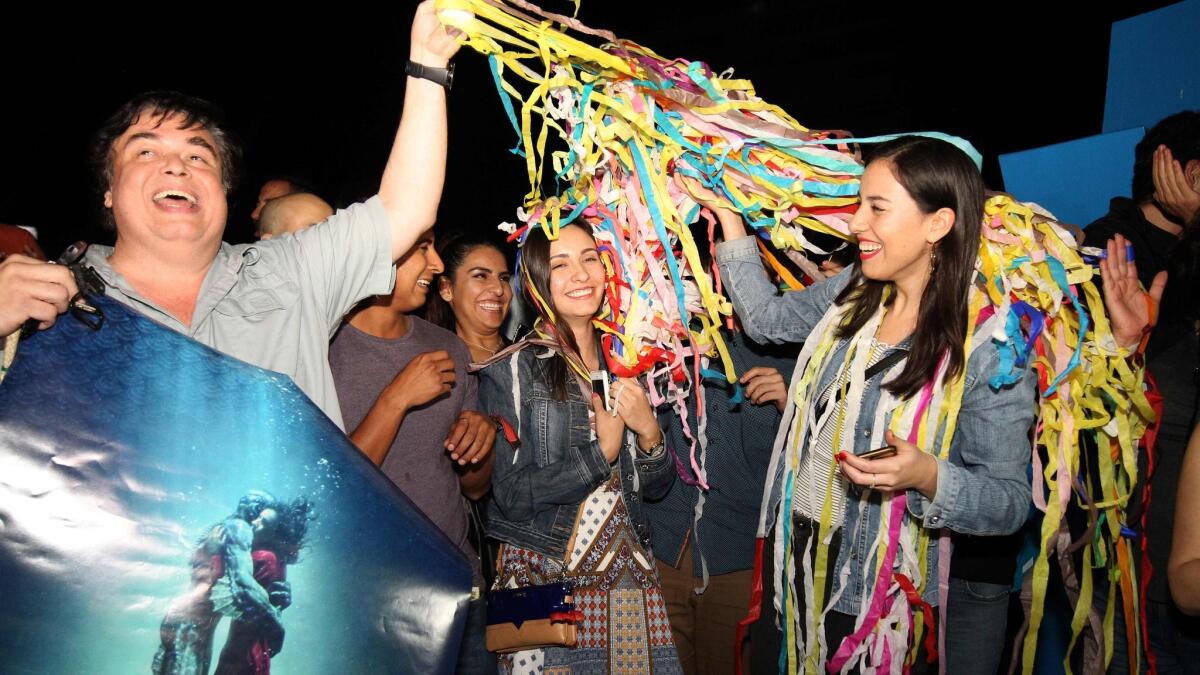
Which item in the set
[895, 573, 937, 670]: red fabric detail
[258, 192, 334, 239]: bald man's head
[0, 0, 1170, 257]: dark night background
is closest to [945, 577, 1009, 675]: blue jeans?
[895, 573, 937, 670]: red fabric detail

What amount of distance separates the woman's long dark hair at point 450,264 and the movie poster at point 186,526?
1.64 m

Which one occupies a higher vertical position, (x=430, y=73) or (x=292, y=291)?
(x=430, y=73)

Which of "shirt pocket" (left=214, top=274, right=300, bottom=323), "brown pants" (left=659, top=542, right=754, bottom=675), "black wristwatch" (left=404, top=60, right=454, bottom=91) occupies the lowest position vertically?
"brown pants" (left=659, top=542, right=754, bottom=675)

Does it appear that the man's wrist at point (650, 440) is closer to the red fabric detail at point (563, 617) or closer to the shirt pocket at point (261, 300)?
the red fabric detail at point (563, 617)

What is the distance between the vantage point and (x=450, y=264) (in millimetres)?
3037

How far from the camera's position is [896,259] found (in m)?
1.75

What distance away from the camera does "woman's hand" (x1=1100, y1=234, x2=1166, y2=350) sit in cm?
193

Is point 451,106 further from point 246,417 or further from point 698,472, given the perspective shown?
point 246,417

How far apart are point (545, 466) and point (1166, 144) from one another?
212 centimetres

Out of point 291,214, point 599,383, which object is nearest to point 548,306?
point 599,383

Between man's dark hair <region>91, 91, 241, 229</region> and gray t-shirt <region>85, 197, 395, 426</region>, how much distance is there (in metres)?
0.14

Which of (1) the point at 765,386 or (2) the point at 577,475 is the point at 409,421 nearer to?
(2) the point at 577,475

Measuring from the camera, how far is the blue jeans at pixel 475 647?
189cm

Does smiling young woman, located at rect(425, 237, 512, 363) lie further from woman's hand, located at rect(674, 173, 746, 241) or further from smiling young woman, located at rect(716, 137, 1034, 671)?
smiling young woman, located at rect(716, 137, 1034, 671)
